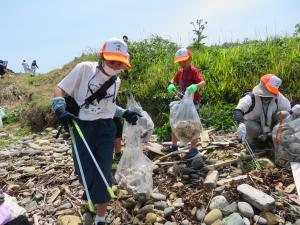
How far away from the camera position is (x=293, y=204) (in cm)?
430

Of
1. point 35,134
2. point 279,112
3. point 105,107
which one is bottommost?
point 35,134

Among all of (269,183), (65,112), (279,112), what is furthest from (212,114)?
(65,112)

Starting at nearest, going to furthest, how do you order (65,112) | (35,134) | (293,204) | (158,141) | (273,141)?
(65,112), (293,204), (273,141), (158,141), (35,134)

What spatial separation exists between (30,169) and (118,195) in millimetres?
2166

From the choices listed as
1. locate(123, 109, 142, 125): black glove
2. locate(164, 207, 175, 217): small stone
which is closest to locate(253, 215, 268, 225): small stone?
locate(164, 207, 175, 217): small stone

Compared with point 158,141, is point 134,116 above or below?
above

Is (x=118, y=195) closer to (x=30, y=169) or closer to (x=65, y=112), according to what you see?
(x=65, y=112)

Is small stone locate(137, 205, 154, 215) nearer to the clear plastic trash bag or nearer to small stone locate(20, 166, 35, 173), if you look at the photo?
the clear plastic trash bag

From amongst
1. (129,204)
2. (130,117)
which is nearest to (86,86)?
(130,117)

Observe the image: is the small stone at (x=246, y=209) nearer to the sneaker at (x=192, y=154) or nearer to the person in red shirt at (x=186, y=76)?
the sneaker at (x=192, y=154)

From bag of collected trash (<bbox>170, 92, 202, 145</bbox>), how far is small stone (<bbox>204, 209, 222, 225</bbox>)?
64.1 inches

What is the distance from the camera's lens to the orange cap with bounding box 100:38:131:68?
378 cm

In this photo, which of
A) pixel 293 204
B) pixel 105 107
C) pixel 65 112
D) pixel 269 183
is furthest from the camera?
pixel 269 183

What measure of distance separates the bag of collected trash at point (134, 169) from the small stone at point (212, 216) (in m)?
0.77
